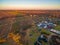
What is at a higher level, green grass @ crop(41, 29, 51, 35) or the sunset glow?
the sunset glow

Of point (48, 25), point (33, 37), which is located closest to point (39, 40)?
point (33, 37)

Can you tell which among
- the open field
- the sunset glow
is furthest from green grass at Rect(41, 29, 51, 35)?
the sunset glow

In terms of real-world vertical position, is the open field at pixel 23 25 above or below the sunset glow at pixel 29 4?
below

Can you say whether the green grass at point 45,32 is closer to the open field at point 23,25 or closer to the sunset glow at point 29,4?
the open field at point 23,25

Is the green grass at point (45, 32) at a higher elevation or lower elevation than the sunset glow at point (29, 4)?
lower

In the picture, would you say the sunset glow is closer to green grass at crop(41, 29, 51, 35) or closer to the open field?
the open field

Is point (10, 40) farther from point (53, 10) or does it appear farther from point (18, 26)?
point (53, 10)

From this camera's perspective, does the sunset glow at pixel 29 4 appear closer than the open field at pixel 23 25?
No

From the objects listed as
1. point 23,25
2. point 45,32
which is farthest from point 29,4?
point 45,32

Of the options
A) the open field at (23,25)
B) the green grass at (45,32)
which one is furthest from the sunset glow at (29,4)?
the green grass at (45,32)

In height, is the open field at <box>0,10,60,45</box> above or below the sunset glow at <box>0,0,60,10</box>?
below

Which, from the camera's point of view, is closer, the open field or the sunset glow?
the open field

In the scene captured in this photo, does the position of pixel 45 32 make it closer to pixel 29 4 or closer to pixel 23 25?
pixel 23 25
